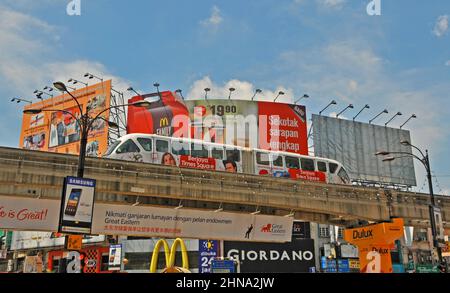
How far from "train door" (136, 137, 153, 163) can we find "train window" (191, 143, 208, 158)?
4484 millimetres

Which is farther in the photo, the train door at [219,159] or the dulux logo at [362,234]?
the train door at [219,159]

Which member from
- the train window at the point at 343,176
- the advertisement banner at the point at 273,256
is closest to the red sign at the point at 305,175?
the train window at the point at 343,176

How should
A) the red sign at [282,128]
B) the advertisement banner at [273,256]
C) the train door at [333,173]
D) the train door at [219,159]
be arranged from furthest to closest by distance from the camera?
1. the red sign at [282,128]
2. the advertisement banner at [273,256]
3. the train door at [333,173]
4. the train door at [219,159]

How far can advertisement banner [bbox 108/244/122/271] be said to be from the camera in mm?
59312

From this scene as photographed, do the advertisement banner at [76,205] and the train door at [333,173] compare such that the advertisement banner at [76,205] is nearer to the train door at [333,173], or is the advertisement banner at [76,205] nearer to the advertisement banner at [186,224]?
the advertisement banner at [186,224]

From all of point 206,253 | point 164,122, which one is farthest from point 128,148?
point 164,122

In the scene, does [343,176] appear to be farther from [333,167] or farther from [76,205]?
[76,205]

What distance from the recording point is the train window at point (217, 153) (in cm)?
3894

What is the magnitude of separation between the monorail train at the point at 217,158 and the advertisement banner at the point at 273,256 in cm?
2191

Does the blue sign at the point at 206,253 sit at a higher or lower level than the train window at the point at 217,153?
lower

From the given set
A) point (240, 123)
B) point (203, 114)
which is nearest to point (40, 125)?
point (203, 114)

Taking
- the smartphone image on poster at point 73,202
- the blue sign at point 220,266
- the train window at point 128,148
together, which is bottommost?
the blue sign at point 220,266

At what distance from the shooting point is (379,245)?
3067 cm
